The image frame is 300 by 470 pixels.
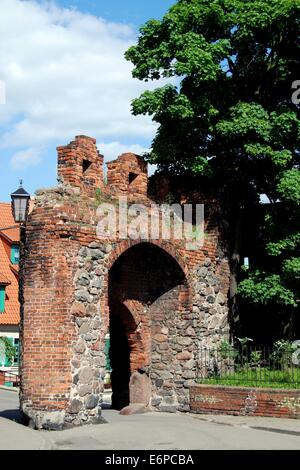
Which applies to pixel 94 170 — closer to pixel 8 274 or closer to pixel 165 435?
pixel 165 435

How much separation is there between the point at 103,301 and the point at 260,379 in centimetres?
423

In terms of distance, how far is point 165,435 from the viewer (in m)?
12.3

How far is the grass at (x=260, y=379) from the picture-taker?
49.7 ft

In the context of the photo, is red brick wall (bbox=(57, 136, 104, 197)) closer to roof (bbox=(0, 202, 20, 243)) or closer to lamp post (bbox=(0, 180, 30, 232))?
lamp post (bbox=(0, 180, 30, 232))

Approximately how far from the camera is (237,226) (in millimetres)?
18344

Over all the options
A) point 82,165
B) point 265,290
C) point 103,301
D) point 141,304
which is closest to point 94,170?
point 82,165

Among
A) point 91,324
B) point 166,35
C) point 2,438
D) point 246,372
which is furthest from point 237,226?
point 2,438

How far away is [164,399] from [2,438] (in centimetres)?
557

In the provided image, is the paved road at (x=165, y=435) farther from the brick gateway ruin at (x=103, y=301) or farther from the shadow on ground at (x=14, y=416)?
the brick gateway ruin at (x=103, y=301)

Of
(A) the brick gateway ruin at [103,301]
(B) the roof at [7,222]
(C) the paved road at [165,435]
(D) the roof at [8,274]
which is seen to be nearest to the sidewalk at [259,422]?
(C) the paved road at [165,435]

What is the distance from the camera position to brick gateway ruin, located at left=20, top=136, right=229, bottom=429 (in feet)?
42.0

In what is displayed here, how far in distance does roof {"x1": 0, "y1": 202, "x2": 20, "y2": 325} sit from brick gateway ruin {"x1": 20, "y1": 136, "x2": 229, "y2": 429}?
55.5ft

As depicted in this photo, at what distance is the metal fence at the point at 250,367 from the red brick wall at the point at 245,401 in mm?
366

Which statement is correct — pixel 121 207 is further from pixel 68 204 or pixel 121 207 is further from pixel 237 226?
pixel 237 226
